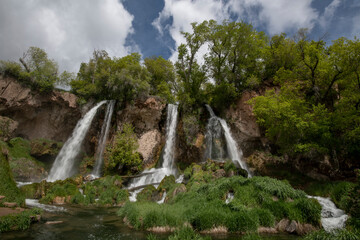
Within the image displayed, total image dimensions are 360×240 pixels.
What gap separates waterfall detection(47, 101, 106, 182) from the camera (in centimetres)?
2862

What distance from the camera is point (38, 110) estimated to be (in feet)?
117

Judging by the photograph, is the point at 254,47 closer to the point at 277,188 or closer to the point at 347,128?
the point at 347,128

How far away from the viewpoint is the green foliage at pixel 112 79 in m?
32.7

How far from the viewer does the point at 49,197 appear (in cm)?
1605

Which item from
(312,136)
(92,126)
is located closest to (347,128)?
(312,136)

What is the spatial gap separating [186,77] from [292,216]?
2751 centimetres

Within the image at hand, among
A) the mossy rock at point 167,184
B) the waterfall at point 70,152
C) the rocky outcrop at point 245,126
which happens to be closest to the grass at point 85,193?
the mossy rock at point 167,184

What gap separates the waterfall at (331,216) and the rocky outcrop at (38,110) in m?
36.8

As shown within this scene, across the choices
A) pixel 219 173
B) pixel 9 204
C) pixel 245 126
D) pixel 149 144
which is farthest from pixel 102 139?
pixel 9 204

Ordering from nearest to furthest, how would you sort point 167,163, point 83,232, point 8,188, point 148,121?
point 83,232, point 8,188, point 167,163, point 148,121

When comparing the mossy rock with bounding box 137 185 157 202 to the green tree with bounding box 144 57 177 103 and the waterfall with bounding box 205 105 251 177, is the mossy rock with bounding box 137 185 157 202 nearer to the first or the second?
the waterfall with bounding box 205 105 251 177

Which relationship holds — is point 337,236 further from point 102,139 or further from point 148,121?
point 102,139

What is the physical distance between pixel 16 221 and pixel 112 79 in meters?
27.5

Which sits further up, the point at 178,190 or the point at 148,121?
the point at 148,121
